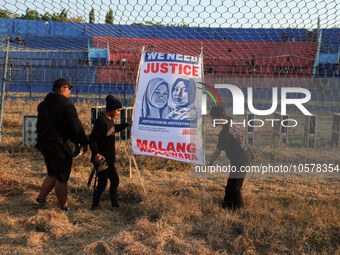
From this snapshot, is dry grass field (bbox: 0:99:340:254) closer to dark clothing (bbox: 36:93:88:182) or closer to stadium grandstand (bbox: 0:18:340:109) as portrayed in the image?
dark clothing (bbox: 36:93:88:182)

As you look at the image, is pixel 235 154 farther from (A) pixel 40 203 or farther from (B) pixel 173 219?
(A) pixel 40 203

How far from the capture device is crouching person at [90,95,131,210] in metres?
4.24

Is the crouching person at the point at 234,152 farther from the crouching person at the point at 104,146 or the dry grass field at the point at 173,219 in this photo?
the crouching person at the point at 104,146

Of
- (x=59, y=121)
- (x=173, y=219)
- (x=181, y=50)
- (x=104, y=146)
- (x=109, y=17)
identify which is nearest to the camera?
(x=173, y=219)

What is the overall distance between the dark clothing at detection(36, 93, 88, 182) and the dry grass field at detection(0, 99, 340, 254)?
0.55 meters

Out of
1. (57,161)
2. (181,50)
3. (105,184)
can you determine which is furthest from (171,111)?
(181,50)

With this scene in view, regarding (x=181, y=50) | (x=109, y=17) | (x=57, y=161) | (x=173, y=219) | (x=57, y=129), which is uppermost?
(x=181, y=50)

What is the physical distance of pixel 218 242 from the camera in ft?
11.5

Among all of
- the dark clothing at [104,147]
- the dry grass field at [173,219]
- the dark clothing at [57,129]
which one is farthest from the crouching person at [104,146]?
the dry grass field at [173,219]

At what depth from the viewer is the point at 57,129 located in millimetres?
4266

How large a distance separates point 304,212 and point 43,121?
10.4ft

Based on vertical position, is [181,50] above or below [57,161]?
above

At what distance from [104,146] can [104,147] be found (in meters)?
0.01

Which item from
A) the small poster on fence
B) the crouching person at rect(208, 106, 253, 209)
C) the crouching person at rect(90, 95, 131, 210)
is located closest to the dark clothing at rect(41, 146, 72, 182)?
the crouching person at rect(90, 95, 131, 210)
